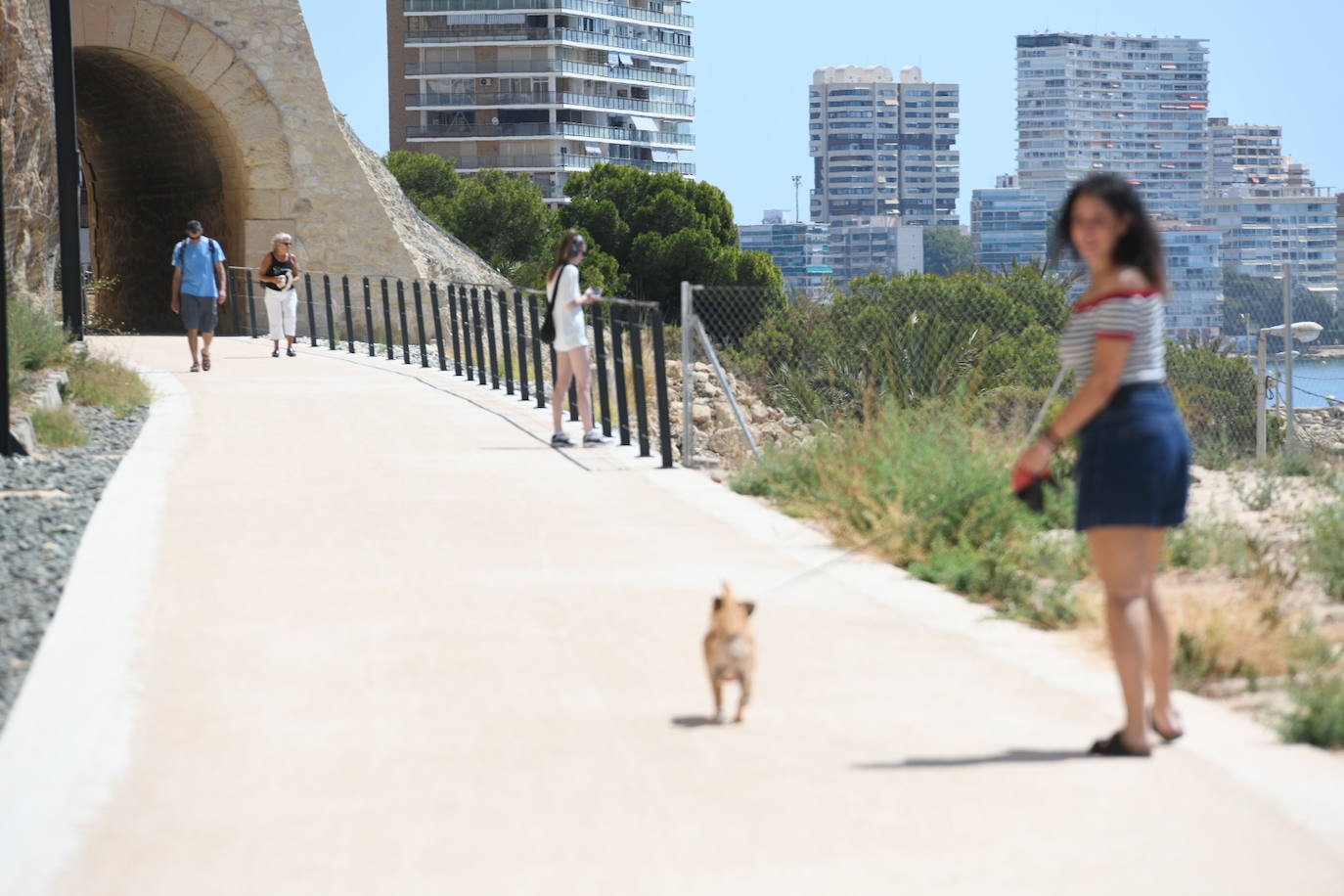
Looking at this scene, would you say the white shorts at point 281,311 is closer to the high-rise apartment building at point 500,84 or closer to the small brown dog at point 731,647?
the small brown dog at point 731,647

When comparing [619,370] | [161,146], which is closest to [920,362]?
[619,370]

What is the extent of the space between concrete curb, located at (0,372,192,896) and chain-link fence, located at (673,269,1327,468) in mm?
8173

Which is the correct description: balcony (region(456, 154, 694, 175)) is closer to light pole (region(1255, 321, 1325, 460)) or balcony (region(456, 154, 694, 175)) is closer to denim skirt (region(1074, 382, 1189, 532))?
light pole (region(1255, 321, 1325, 460))

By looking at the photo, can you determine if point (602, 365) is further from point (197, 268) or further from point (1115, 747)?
point (1115, 747)

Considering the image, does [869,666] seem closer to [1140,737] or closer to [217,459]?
[1140,737]

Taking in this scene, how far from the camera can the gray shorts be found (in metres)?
19.2

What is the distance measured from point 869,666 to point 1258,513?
5337mm

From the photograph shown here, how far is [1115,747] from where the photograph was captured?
504 centimetres

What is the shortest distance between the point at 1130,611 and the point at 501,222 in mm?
68409

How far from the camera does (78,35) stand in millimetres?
24625

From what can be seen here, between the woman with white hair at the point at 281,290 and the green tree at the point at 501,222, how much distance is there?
4897cm

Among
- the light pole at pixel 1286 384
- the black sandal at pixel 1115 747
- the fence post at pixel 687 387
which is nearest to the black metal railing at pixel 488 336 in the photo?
the fence post at pixel 687 387

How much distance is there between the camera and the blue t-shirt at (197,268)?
62.6 feet

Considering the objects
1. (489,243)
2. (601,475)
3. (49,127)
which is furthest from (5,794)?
(489,243)
